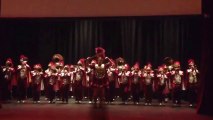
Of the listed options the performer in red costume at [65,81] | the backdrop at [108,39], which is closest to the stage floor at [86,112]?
the performer in red costume at [65,81]

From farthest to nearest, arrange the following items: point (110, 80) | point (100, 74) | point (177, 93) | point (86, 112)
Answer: point (110, 80) < point (177, 93) < point (100, 74) < point (86, 112)

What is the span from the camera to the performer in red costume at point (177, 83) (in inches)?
466

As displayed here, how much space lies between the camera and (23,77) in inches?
481

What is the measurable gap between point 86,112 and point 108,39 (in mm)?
5243

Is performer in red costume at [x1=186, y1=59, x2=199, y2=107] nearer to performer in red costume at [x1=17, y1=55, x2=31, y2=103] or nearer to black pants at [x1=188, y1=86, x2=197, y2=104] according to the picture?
black pants at [x1=188, y1=86, x2=197, y2=104]

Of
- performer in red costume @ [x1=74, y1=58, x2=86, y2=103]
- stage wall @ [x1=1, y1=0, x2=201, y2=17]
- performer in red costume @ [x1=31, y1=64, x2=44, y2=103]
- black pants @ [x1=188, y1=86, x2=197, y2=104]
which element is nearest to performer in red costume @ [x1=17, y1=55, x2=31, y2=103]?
performer in red costume @ [x1=31, y1=64, x2=44, y2=103]

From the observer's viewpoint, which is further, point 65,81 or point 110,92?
point 110,92

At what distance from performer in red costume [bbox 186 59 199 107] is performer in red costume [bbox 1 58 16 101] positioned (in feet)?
17.0

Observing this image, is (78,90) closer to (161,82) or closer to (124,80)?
(124,80)

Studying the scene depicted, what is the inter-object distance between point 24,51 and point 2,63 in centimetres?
127

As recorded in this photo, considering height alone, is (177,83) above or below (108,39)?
below

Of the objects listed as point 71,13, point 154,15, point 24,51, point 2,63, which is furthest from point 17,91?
point 154,15

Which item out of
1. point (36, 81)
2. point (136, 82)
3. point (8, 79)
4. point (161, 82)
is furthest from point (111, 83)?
point (8, 79)

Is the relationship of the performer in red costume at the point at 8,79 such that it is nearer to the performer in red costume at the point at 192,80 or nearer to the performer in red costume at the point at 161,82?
the performer in red costume at the point at 161,82
